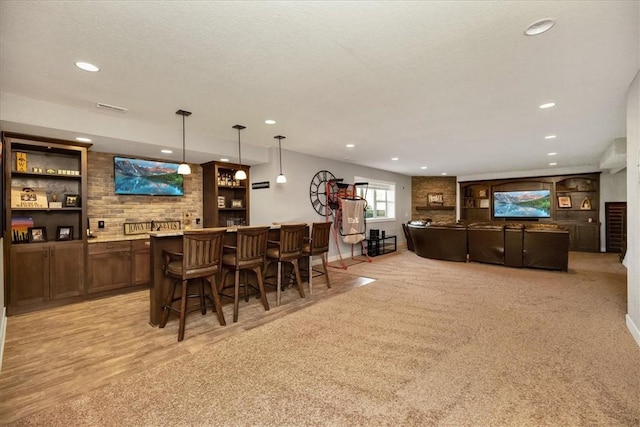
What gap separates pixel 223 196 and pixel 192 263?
3.37m

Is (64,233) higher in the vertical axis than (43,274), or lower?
higher

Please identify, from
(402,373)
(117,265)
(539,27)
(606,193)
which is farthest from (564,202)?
(117,265)

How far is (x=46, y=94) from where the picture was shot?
10.1ft

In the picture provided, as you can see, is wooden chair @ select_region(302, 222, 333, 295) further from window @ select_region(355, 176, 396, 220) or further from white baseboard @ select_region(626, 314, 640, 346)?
window @ select_region(355, 176, 396, 220)

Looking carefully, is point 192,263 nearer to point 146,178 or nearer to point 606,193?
point 146,178

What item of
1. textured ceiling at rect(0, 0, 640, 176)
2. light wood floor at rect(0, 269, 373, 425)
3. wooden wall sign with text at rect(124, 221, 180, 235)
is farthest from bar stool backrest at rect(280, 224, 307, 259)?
wooden wall sign with text at rect(124, 221, 180, 235)

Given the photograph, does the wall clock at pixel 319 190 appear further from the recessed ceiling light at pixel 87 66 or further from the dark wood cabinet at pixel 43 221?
A: the recessed ceiling light at pixel 87 66

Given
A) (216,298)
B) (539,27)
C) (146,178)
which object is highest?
(539,27)

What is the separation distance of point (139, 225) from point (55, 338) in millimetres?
2387

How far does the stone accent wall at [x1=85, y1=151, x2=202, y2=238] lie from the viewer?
4.56m

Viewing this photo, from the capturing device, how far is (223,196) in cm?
609

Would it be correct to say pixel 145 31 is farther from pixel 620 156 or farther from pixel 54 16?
pixel 620 156

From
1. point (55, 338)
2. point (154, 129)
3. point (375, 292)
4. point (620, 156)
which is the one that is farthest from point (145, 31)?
point (620, 156)

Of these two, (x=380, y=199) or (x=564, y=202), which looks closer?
(x=564, y=202)
